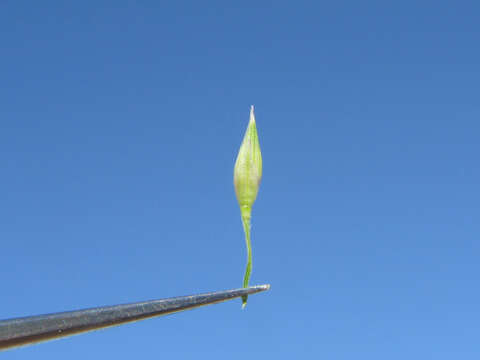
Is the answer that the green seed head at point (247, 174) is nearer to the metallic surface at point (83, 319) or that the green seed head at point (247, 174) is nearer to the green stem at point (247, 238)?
the green stem at point (247, 238)

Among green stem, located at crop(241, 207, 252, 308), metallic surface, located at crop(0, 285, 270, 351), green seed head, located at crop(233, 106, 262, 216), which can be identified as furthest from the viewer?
green seed head, located at crop(233, 106, 262, 216)

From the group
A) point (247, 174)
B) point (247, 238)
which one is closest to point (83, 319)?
point (247, 238)

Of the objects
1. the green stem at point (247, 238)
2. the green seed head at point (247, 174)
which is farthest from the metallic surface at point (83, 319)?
the green seed head at point (247, 174)

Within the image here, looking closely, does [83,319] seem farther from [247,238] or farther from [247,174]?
[247,174]

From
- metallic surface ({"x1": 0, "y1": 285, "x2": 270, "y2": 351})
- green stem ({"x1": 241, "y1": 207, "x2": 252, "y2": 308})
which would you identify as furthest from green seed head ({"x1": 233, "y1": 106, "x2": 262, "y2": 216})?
metallic surface ({"x1": 0, "y1": 285, "x2": 270, "y2": 351})

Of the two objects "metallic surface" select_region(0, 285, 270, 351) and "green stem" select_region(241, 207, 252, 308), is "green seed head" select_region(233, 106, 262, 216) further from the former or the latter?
"metallic surface" select_region(0, 285, 270, 351)
